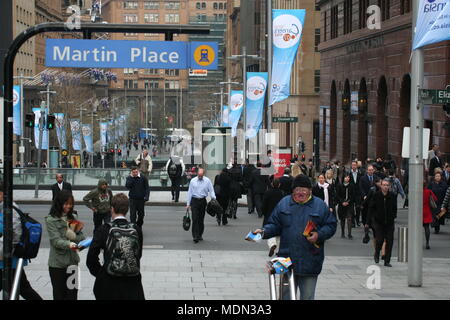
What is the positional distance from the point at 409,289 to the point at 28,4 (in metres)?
90.7

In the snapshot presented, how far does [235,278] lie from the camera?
1650cm

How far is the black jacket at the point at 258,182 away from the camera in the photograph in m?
29.0

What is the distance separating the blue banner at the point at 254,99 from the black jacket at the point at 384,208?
75.7ft

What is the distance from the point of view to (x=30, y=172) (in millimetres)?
40844

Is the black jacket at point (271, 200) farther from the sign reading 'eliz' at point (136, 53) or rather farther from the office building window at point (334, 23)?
the office building window at point (334, 23)

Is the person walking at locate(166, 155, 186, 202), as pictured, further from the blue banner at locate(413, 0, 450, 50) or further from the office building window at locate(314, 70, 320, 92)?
the office building window at locate(314, 70, 320, 92)

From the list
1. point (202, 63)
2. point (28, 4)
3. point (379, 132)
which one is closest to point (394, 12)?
point (379, 132)

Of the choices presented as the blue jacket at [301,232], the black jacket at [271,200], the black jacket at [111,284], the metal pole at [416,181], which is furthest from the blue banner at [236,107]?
the black jacket at [111,284]

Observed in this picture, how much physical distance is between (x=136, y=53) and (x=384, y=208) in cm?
560

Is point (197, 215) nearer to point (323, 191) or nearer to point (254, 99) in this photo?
point (323, 191)

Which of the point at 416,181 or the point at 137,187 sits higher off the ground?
the point at 416,181

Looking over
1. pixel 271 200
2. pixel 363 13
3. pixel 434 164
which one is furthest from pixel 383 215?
pixel 363 13

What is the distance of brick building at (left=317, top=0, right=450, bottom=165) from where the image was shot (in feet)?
129

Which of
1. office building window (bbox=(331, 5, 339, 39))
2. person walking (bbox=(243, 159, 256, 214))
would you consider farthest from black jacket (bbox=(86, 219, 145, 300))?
office building window (bbox=(331, 5, 339, 39))
